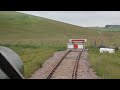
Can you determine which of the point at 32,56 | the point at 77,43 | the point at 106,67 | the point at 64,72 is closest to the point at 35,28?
the point at 77,43

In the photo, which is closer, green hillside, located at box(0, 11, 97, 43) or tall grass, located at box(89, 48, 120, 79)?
tall grass, located at box(89, 48, 120, 79)

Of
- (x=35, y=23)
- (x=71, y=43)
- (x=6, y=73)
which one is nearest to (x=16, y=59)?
(x=6, y=73)

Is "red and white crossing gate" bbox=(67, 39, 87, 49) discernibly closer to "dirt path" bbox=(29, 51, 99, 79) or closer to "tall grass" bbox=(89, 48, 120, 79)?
"tall grass" bbox=(89, 48, 120, 79)

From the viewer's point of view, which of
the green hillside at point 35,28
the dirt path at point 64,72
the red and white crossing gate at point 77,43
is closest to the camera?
the dirt path at point 64,72

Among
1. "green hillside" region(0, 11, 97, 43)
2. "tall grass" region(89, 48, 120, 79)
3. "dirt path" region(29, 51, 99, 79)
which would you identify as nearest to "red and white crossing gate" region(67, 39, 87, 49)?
"tall grass" region(89, 48, 120, 79)

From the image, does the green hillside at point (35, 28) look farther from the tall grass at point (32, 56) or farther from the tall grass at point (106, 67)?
the tall grass at point (106, 67)

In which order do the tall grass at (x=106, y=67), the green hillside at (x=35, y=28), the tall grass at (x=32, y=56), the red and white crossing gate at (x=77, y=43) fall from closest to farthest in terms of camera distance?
the tall grass at (x=106, y=67)
the tall grass at (x=32, y=56)
the red and white crossing gate at (x=77, y=43)
the green hillside at (x=35, y=28)

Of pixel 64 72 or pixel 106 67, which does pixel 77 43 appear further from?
pixel 64 72

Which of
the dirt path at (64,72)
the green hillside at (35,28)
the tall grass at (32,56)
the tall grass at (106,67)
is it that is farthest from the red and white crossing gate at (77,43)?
the green hillside at (35,28)

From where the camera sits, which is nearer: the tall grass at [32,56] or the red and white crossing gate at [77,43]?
the tall grass at [32,56]

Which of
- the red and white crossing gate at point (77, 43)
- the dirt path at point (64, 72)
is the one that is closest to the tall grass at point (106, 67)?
the dirt path at point (64, 72)
